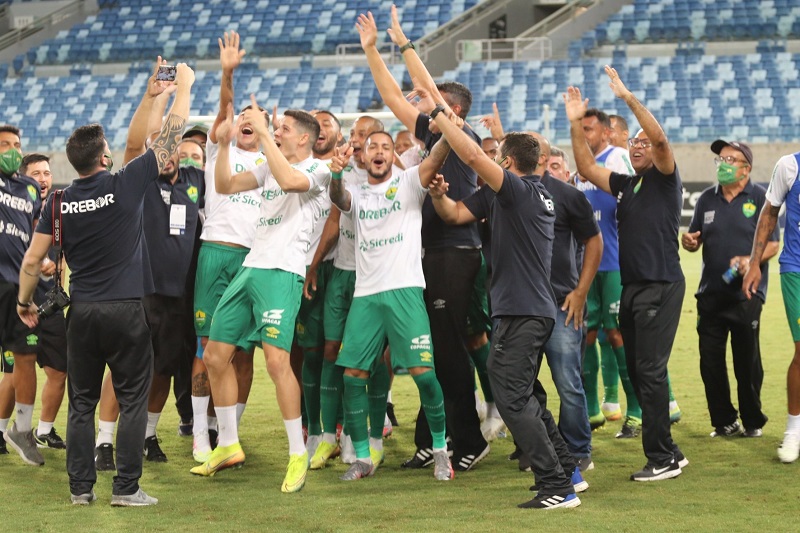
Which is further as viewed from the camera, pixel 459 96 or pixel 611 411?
pixel 611 411

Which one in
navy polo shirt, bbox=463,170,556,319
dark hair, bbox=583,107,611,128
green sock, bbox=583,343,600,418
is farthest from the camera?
dark hair, bbox=583,107,611,128

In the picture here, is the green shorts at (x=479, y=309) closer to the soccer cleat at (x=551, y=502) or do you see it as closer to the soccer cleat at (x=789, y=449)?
the soccer cleat at (x=551, y=502)

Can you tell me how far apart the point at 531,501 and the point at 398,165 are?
2.68 meters

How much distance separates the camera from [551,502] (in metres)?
6.25

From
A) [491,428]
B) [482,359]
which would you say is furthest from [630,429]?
[482,359]

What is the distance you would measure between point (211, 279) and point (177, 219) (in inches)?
20.3

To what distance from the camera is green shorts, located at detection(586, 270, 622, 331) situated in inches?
359

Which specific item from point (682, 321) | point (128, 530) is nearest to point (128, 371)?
point (128, 530)

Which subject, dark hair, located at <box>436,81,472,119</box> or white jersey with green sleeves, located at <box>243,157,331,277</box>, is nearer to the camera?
white jersey with green sleeves, located at <box>243,157,331,277</box>

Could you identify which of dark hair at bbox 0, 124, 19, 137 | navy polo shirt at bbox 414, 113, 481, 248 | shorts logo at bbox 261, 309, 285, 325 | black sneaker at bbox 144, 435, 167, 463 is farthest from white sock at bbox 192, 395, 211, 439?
dark hair at bbox 0, 124, 19, 137

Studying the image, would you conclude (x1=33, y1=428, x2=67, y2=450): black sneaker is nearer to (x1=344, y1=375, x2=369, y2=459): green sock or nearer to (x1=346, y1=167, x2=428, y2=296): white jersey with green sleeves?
(x1=344, y1=375, x2=369, y2=459): green sock

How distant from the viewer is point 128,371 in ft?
21.3

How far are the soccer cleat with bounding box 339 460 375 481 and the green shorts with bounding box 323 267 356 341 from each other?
0.90m

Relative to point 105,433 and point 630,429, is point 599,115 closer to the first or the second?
point 630,429
